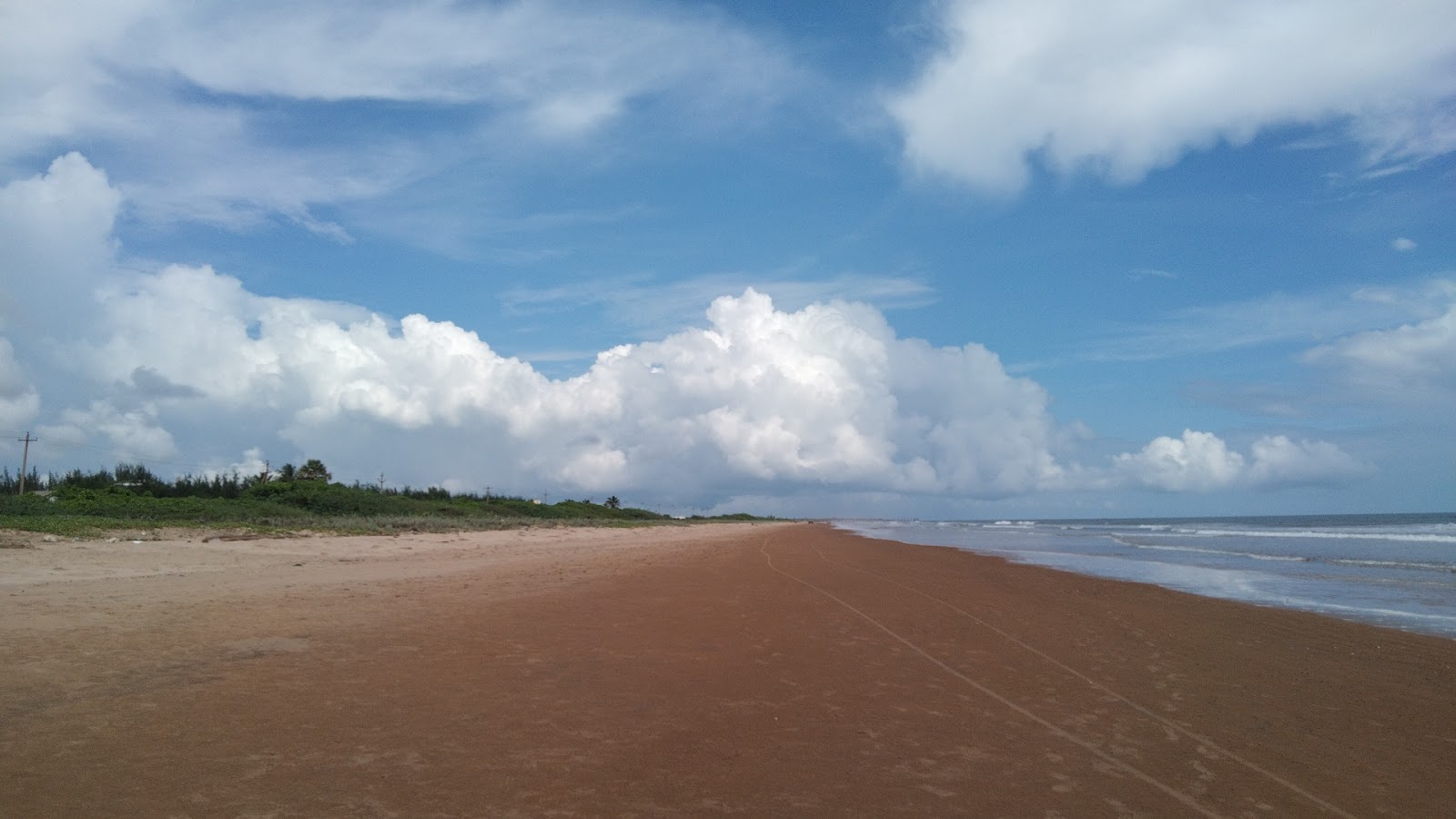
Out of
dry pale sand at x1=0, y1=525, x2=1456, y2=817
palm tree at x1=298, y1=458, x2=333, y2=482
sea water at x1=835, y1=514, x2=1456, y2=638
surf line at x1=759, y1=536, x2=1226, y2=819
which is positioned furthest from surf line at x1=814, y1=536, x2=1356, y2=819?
palm tree at x1=298, y1=458, x2=333, y2=482

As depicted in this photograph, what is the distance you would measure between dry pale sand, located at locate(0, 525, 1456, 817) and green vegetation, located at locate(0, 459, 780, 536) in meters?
19.3

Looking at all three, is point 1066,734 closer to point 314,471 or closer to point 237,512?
point 237,512

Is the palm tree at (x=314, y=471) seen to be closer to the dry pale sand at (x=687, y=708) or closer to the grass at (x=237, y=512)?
the grass at (x=237, y=512)

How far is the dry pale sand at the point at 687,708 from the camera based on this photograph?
5.67 m

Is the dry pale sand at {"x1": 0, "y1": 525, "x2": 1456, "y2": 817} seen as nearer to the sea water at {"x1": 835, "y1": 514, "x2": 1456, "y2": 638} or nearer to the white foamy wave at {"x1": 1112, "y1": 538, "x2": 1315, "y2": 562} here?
the sea water at {"x1": 835, "y1": 514, "x2": 1456, "y2": 638}

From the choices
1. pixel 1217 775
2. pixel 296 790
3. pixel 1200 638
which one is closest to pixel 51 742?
pixel 296 790

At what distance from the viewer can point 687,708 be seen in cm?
789

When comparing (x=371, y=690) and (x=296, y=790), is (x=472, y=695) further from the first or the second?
(x=296, y=790)

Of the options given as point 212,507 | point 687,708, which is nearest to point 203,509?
point 212,507

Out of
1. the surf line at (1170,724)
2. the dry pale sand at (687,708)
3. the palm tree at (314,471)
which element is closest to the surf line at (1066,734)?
the dry pale sand at (687,708)

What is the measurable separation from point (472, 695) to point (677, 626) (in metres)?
4.70

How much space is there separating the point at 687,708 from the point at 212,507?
4251cm

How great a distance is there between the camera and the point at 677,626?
40.5 ft

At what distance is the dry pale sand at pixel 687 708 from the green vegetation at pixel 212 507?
1929 centimetres
